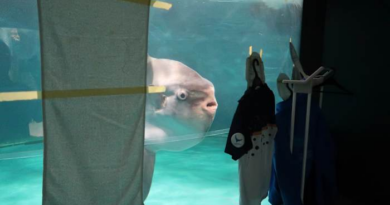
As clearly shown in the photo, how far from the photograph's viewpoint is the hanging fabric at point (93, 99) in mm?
1567

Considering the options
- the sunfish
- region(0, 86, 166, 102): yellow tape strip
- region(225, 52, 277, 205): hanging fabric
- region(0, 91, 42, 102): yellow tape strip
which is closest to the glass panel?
the sunfish

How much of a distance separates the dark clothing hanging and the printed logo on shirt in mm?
439

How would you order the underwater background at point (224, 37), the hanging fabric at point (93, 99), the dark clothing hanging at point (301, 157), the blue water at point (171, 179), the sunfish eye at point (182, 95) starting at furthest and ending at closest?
the underwater background at point (224, 37) → the blue water at point (171, 179) → the sunfish eye at point (182, 95) → the dark clothing hanging at point (301, 157) → the hanging fabric at point (93, 99)

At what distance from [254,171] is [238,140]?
0.30 m

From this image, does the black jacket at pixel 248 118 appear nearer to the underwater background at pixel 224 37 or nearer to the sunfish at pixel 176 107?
the sunfish at pixel 176 107

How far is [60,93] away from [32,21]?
7.14 feet

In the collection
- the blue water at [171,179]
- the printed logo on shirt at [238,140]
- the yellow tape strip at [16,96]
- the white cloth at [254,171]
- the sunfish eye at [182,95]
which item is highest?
the yellow tape strip at [16,96]

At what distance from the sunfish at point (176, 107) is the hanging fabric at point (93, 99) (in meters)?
1.00

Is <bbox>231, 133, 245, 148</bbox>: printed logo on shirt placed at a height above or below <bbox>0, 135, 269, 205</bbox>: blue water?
above

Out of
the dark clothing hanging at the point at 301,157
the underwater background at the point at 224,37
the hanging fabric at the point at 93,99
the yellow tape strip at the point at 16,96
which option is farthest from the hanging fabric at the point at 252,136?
the underwater background at the point at 224,37

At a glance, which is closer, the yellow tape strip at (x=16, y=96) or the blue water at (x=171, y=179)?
the yellow tape strip at (x=16, y=96)

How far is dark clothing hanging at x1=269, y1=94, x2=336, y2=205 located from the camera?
2.51m

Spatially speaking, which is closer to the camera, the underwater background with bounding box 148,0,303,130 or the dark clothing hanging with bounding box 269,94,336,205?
the dark clothing hanging with bounding box 269,94,336,205

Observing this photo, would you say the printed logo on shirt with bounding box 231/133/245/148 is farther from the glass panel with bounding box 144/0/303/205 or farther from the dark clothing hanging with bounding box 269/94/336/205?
the glass panel with bounding box 144/0/303/205
